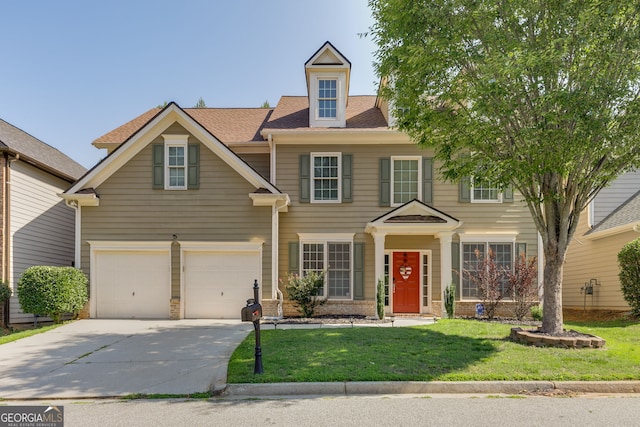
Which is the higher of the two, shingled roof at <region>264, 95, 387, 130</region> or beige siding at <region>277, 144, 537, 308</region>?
shingled roof at <region>264, 95, 387, 130</region>

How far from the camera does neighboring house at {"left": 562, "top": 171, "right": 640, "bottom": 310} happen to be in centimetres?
1457

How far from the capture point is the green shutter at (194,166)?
1394cm

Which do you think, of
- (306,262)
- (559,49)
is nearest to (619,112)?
(559,49)

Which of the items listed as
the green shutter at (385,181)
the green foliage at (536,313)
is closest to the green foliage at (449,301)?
the green foliage at (536,313)

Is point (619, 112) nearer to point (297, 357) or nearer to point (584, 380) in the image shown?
point (584, 380)

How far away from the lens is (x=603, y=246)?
15.6 metres

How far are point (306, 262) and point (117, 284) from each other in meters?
5.92

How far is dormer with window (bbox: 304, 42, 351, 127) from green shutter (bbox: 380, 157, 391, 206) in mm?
1916

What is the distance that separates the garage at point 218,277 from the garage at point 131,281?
0.67 metres

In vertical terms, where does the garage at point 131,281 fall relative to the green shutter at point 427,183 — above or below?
below

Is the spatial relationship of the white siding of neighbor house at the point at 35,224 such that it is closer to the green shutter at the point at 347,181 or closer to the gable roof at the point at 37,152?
the gable roof at the point at 37,152

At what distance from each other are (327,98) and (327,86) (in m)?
A: 0.47

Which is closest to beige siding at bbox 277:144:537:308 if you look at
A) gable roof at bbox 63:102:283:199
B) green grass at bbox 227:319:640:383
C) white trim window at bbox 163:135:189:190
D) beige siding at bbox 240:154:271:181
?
beige siding at bbox 240:154:271:181

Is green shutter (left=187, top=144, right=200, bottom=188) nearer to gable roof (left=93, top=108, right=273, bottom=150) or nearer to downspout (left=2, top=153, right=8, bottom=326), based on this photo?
gable roof (left=93, top=108, right=273, bottom=150)
